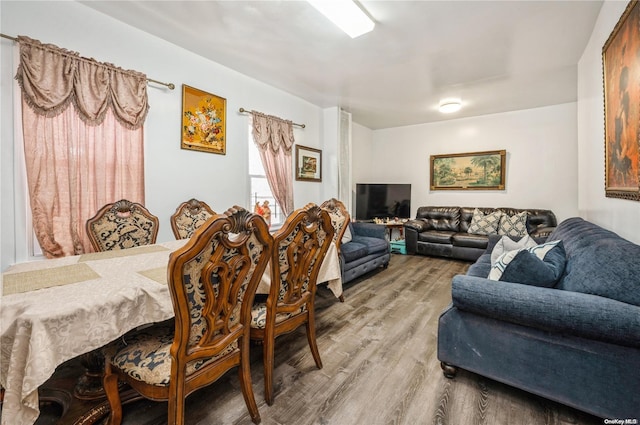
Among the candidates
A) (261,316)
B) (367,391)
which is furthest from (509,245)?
(261,316)

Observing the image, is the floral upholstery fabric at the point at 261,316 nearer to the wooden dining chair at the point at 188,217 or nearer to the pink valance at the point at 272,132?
the wooden dining chair at the point at 188,217

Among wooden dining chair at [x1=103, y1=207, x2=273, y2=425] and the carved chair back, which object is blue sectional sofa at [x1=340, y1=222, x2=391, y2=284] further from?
wooden dining chair at [x1=103, y1=207, x2=273, y2=425]

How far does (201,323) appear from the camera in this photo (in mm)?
1123

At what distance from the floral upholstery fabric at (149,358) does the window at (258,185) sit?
2.54 meters

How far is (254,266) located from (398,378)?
1226 millimetres

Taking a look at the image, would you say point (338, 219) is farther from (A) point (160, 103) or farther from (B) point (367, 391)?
(A) point (160, 103)

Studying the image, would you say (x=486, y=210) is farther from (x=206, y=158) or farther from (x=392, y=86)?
(x=206, y=158)

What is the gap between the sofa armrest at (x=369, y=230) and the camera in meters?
4.19

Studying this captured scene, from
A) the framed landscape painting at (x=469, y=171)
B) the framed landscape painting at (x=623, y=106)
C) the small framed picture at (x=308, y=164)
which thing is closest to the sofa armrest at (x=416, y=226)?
the framed landscape painting at (x=469, y=171)

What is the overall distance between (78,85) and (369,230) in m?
3.63

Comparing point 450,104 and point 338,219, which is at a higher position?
point 450,104

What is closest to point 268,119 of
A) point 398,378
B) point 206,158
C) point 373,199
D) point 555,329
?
point 206,158

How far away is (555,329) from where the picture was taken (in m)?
1.34

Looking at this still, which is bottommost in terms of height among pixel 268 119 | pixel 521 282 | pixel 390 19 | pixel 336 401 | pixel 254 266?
pixel 336 401
